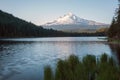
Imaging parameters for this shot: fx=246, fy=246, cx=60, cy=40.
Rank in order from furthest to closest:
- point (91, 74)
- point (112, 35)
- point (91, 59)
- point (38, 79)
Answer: point (112, 35) → point (38, 79) → point (91, 59) → point (91, 74)

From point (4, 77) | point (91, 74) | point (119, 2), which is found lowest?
point (4, 77)

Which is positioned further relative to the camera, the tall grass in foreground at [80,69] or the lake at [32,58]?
the lake at [32,58]

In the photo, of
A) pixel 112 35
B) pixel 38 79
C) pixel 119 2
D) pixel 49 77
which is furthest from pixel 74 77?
pixel 112 35

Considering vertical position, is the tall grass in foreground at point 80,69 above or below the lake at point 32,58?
above

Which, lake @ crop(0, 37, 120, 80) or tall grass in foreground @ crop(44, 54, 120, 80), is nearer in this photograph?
tall grass in foreground @ crop(44, 54, 120, 80)

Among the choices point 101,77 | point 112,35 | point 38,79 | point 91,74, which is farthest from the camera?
point 112,35

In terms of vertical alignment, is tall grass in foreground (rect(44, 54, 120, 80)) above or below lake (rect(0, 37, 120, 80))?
above

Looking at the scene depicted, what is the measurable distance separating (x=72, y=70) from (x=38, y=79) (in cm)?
1082

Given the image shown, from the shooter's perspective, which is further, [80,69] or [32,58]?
[32,58]

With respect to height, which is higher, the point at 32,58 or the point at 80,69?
the point at 80,69

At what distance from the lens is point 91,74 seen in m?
16.4

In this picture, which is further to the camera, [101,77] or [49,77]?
[49,77]

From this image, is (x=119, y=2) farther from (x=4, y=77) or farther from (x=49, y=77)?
(x=49, y=77)

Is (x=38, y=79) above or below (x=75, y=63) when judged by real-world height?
below
